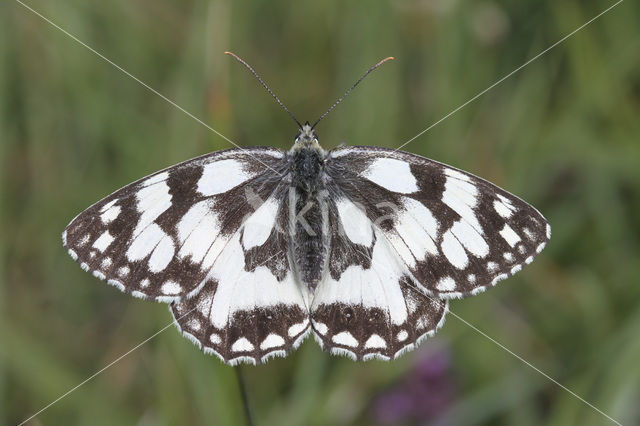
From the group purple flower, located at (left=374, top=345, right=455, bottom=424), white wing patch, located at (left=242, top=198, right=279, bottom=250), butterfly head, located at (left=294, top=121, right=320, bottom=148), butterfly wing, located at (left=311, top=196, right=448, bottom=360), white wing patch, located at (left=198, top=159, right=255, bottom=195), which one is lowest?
purple flower, located at (left=374, top=345, right=455, bottom=424)

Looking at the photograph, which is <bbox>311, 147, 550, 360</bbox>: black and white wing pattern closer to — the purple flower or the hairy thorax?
the hairy thorax

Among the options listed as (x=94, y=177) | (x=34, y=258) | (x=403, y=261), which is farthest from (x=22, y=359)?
(x=403, y=261)

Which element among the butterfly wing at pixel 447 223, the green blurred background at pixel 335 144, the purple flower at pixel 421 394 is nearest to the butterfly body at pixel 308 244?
the butterfly wing at pixel 447 223

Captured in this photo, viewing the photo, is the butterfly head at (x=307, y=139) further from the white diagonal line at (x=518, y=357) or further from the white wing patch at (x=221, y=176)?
the white diagonal line at (x=518, y=357)

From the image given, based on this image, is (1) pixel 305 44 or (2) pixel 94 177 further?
(1) pixel 305 44

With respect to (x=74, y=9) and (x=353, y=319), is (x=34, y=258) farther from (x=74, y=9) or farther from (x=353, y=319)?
(x=353, y=319)

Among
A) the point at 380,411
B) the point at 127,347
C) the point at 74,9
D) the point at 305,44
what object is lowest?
the point at 380,411

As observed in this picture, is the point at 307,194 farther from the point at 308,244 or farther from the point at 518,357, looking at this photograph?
the point at 518,357

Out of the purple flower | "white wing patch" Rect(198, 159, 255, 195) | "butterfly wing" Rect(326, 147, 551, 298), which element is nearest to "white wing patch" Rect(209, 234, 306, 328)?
"white wing patch" Rect(198, 159, 255, 195)
